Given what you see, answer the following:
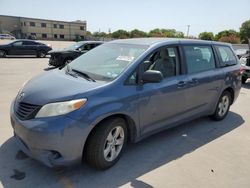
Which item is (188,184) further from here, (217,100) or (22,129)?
(217,100)

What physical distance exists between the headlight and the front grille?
77mm

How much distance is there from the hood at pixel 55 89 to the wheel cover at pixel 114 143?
2.18ft

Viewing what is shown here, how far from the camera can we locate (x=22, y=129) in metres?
3.00

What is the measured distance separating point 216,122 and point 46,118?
154 inches

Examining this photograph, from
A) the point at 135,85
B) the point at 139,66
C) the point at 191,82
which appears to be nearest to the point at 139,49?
the point at 139,66

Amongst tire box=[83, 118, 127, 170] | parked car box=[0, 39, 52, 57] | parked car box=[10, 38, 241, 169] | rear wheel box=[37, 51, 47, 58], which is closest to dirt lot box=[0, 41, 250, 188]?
tire box=[83, 118, 127, 170]

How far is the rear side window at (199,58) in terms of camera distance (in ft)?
14.6

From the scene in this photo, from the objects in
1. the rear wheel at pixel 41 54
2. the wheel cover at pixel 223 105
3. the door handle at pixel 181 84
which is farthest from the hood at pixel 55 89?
the rear wheel at pixel 41 54

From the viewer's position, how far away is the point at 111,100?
10.4ft

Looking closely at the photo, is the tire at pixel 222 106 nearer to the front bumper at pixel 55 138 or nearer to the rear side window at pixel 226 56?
the rear side window at pixel 226 56

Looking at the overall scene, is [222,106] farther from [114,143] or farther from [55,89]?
[55,89]

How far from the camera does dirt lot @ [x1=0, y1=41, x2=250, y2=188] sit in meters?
3.12

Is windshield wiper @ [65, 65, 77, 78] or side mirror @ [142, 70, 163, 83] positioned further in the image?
windshield wiper @ [65, 65, 77, 78]

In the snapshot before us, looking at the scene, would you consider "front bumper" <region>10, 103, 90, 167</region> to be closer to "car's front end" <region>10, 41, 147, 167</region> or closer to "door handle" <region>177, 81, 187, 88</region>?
"car's front end" <region>10, 41, 147, 167</region>
